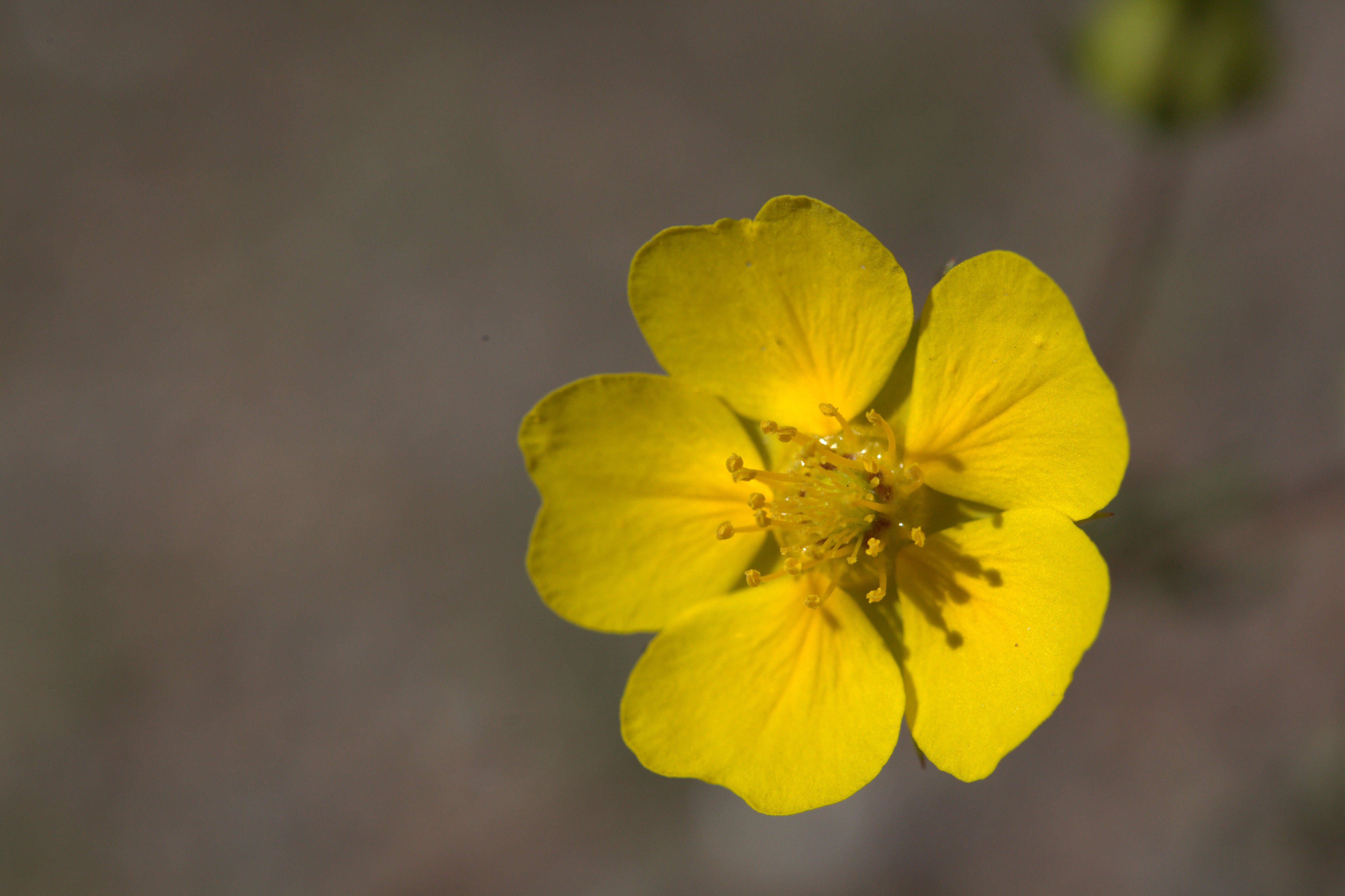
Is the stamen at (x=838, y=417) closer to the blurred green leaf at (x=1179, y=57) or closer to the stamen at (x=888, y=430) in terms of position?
the stamen at (x=888, y=430)

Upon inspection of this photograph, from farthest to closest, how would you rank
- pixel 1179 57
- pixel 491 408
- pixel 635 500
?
1. pixel 491 408
2. pixel 1179 57
3. pixel 635 500

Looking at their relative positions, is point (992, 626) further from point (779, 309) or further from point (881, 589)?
point (779, 309)

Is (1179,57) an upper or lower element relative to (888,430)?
upper

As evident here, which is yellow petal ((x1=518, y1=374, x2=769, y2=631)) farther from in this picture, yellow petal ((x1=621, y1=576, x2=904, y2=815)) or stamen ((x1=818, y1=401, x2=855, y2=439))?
stamen ((x1=818, y1=401, x2=855, y2=439))

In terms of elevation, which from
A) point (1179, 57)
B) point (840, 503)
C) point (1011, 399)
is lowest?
point (840, 503)

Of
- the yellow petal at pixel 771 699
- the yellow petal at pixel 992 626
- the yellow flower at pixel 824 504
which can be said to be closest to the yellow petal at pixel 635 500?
the yellow flower at pixel 824 504

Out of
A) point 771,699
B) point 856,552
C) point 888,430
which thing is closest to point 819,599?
point 856,552

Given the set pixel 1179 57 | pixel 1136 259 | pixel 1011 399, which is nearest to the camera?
pixel 1011 399

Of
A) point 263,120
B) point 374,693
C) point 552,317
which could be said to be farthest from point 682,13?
point 374,693
